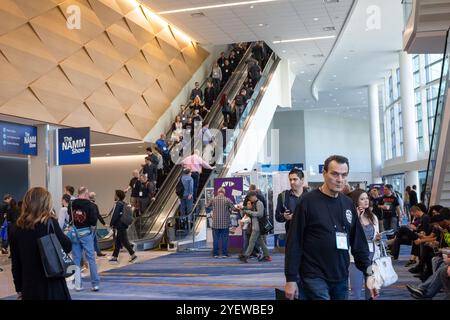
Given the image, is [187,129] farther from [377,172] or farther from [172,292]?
[377,172]

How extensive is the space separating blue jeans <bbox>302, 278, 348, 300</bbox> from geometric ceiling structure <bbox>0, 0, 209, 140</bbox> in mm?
9823

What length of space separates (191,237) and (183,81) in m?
8.52

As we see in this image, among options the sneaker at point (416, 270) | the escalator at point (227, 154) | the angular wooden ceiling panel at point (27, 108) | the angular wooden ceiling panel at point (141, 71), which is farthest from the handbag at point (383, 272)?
the angular wooden ceiling panel at point (141, 71)

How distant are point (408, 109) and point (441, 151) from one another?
15.5 m

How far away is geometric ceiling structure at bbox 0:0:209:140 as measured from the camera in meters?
12.0

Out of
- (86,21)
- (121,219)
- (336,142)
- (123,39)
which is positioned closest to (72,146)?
(121,219)

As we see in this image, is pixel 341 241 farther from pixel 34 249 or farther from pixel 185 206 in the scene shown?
pixel 185 206

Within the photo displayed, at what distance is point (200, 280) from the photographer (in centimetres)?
826

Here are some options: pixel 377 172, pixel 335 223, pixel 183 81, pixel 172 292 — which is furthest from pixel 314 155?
pixel 335 223

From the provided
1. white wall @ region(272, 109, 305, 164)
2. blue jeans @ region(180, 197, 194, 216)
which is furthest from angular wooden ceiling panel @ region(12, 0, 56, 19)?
white wall @ region(272, 109, 305, 164)

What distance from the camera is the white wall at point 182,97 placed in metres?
18.3

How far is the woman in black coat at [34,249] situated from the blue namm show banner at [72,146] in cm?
682

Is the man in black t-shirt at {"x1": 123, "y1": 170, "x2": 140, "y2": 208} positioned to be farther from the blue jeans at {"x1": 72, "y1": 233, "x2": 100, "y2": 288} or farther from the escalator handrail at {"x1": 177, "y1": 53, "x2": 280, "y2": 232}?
the blue jeans at {"x1": 72, "y1": 233, "x2": 100, "y2": 288}

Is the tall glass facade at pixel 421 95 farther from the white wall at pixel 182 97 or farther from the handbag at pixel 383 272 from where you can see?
the handbag at pixel 383 272
